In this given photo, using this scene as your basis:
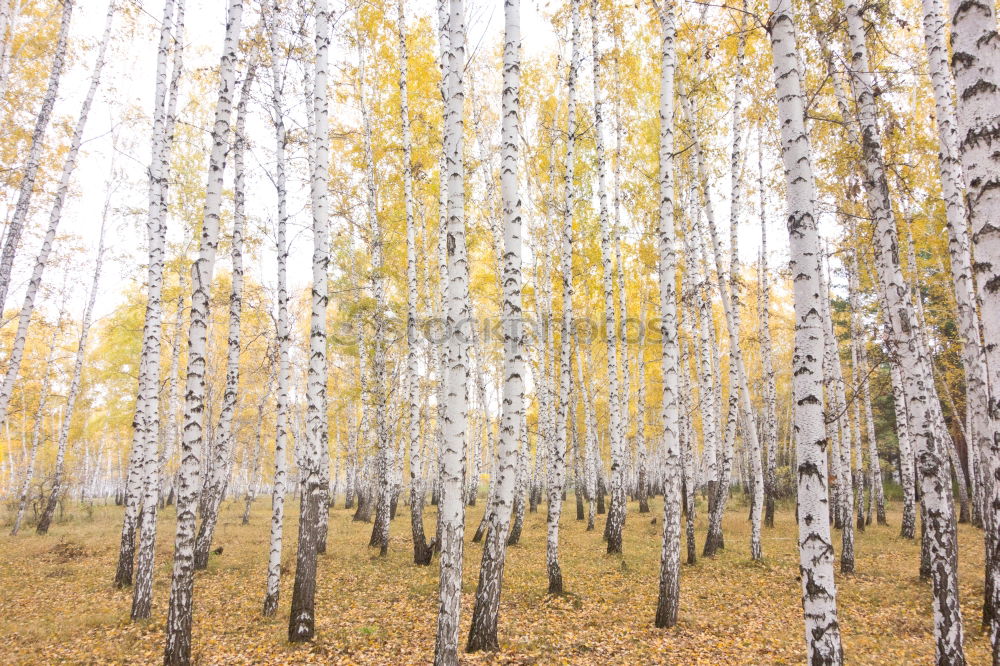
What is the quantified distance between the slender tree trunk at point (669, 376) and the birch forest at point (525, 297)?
51 mm

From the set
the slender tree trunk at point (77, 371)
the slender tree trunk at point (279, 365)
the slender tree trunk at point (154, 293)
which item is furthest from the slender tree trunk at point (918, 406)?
the slender tree trunk at point (77, 371)

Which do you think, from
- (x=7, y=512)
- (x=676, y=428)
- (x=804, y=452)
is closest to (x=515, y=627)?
(x=676, y=428)

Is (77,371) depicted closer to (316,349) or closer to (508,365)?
(316,349)

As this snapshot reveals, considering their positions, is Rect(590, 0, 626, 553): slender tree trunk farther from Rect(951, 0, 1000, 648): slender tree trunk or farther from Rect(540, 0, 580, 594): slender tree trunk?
Rect(951, 0, 1000, 648): slender tree trunk

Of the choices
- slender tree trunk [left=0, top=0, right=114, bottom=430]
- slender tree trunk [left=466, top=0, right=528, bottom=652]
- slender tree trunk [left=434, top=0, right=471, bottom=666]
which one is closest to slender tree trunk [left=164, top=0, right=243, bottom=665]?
slender tree trunk [left=434, top=0, right=471, bottom=666]

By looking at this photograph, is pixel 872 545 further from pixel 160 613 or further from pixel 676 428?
pixel 160 613

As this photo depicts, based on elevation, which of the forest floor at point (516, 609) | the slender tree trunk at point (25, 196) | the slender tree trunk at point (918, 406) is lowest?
the forest floor at point (516, 609)

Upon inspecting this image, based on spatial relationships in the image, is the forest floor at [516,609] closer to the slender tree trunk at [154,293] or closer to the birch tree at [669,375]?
the birch tree at [669,375]

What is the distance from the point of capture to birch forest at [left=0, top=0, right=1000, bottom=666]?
5.46 m

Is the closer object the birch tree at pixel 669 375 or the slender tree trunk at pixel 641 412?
the birch tree at pixel 669 375

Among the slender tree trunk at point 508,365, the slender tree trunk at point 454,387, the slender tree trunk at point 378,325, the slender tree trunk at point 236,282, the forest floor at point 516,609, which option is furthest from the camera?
the slender tree trunk at point 378,325

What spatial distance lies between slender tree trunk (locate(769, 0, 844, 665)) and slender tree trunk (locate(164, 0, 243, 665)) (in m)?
6.29

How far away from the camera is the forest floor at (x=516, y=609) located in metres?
6.62

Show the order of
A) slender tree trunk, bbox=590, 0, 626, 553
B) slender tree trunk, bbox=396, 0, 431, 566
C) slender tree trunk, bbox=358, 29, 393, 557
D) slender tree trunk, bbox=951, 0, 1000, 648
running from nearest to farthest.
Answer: slender tree trunk, bbox=951, 0, 1000, 648 → slender tree trunk, bbox=590, 0, 626, 553 → slender tree trunk, bbox=396, 0, 431, 566 → slender tree trunk, bbox=358, 29, 393, 557
